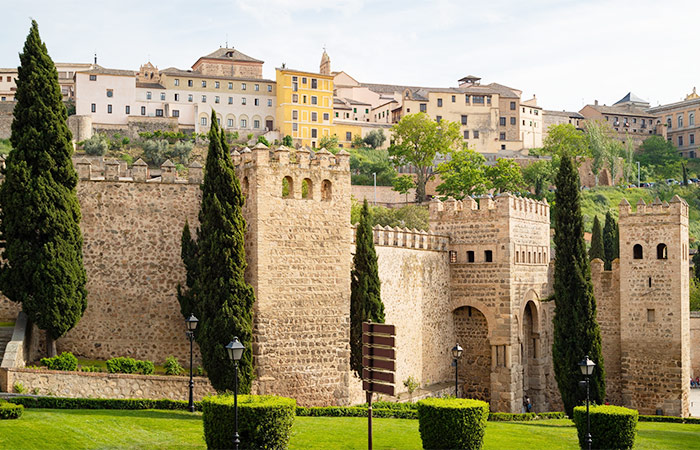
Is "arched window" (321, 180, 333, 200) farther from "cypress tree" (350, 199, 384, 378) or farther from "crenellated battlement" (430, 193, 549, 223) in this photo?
"crenellated battlement" (430, 193, 549, 223)

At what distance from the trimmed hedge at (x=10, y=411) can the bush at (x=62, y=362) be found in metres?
4.01

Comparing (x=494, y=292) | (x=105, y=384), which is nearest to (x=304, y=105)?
(x=494, y=292)

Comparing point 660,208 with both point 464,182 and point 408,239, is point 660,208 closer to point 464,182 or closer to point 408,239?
point 408,239

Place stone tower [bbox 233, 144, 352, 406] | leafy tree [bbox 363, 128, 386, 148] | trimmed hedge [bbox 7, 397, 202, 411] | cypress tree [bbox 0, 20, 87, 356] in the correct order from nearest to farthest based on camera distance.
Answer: trimmed hedge [bbox 7, 397, 202, 411], cypress tree [bbox 0, 20, 87, 356], stone tower [bbox 233, 144, 352, 406], leafy tree [bbox 363, 128, 386, 148]

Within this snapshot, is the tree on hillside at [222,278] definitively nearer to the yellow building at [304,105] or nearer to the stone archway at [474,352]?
the stone archway at [474,352]

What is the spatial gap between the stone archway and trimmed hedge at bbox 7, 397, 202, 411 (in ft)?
46.3

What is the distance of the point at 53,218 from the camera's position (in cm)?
2191

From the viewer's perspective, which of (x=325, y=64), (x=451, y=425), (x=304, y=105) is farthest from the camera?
(x=325, y=64)

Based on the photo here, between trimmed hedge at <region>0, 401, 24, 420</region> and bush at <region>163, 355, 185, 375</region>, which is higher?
bush at <region>163, 355, 185, 375</region>

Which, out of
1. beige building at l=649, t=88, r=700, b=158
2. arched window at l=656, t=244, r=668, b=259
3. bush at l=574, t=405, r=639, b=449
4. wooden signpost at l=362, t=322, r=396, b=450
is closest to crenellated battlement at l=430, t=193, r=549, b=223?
arched window at l=656, t=244, r=668, b=259

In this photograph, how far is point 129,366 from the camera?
22.4 metres

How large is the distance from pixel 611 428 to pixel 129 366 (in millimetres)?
12062

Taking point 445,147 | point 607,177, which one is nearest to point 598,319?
point 445,147

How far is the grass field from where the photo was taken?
1638cm
